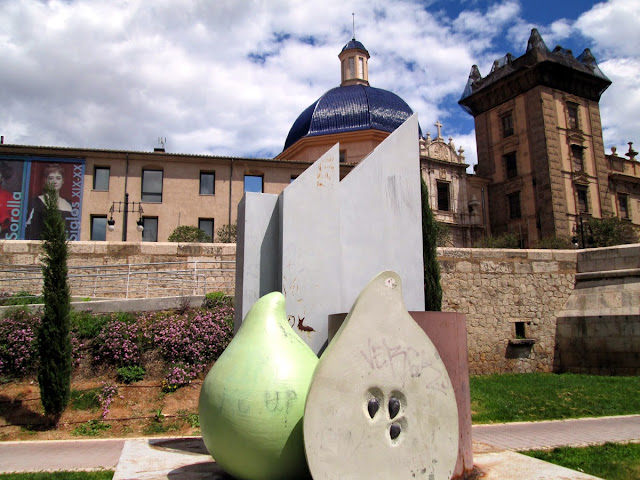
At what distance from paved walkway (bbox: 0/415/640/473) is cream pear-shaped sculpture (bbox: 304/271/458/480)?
126 inches

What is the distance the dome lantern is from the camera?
1415 inches

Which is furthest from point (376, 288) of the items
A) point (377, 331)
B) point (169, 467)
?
point (169, 467)

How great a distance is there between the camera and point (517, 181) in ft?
109

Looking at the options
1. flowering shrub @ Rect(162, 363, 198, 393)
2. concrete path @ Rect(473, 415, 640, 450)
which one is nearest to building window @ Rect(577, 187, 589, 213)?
concrete path @ Rect(473, 415, 640, 450)

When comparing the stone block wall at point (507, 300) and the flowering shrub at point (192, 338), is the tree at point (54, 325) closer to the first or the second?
the flowering shrub at point (192, 338)

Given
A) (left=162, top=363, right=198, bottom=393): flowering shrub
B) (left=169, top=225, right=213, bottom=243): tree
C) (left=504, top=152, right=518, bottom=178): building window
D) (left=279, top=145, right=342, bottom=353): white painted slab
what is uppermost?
(left=504, top=152, right=518, bottom=178): building window

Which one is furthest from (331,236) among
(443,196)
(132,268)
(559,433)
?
(443,196)

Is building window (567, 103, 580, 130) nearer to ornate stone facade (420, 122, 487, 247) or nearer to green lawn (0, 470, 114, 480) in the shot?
ornate stone facade (420, 122, 487, 247)

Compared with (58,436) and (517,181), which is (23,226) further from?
(517,181)

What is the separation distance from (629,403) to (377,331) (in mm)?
9234

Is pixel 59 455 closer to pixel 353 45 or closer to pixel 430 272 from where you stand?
pixel 430 272

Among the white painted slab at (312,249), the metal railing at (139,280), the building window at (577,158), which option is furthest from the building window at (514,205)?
the white painted slab at (312,249)

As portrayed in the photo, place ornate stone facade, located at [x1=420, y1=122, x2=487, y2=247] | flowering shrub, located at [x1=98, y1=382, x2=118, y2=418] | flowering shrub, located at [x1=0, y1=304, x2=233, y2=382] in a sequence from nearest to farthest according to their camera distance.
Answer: flowering shrub, located at [x1=98, y1=382, x2=118, y2=418], flowering shrub, located at [x1=0, y1=304, x2=233, y2=382], ornate stone facade, located at [x1=420, y1=122, x2=487, y2=247]

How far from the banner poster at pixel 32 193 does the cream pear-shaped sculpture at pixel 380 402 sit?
A: 22.0m
